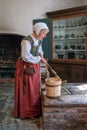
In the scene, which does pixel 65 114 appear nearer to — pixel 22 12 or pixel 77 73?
pixel 77 73

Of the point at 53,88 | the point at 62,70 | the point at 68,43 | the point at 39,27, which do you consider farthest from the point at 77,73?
the point at 53,88

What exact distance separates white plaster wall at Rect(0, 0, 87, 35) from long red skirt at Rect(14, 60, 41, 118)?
2945 mm

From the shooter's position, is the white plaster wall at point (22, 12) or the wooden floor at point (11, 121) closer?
the wooden floor at point (11, 121)

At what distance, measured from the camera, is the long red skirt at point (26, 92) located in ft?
10.0

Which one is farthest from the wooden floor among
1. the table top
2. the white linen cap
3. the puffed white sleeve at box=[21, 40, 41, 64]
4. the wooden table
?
the white linen cap

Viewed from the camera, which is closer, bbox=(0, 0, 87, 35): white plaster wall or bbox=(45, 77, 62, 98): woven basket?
bbox=(45, 77, 62, 98): woven basket

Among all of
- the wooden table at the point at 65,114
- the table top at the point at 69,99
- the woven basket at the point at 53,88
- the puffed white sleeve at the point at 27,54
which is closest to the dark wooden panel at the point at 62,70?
the table top at the point at 69,99

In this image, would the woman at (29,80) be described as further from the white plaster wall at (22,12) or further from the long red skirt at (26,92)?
the white plaster wall at (22,12)

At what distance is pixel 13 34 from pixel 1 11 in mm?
716

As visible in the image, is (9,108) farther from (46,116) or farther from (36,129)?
(46,116)

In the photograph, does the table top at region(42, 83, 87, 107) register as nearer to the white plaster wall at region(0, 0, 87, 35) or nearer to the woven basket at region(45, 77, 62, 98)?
the woven basket at region(45, 77, 62, 98)

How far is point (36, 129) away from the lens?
9.06 feet

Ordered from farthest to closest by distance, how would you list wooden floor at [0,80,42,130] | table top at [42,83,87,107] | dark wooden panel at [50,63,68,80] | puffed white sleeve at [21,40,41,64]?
dark wooden panel at [50,63,68,80] < puffed white sleeve at [21,40,41,64] < wooden floor at [0,80,42,130] < table top at [42,83,87,107]

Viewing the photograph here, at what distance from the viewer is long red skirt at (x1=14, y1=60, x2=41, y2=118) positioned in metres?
3.05
